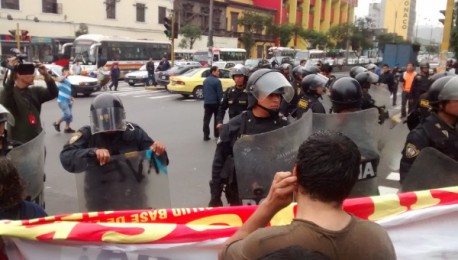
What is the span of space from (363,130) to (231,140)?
101 cm

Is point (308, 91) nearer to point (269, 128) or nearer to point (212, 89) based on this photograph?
point (269, 128)

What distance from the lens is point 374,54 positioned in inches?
2709

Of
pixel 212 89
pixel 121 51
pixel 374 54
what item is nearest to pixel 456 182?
pixel 212 89

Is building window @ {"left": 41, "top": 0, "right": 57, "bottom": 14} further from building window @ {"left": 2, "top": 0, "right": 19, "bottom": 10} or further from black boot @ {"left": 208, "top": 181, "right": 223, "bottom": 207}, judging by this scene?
black boot @ {"left": 208, "top": 181, "right": 223, "bottom": 207}

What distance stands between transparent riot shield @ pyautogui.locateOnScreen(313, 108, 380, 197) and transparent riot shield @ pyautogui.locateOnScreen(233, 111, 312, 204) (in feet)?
1.53

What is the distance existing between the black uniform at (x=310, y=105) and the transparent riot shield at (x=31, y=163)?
2676 millimetres

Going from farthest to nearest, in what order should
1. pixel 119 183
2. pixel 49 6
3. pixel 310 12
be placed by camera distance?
pixel 310 12
pixel 49 6
pixel 119 183

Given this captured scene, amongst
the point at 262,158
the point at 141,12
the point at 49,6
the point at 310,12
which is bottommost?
the point at 262,158

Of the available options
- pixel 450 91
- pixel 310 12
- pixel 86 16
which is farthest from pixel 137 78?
pixel 310 12

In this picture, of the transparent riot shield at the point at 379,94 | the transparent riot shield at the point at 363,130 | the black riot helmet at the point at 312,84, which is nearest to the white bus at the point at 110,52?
the transparent riot shield at the point at 379,94

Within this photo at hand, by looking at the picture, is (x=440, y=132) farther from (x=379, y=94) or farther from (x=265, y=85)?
(x=379, y=94)

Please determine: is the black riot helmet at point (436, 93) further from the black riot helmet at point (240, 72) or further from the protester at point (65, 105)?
the protester at point (65, 105)

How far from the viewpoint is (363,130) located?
3311mm

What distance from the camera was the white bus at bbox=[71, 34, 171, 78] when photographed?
2680 centimetres
